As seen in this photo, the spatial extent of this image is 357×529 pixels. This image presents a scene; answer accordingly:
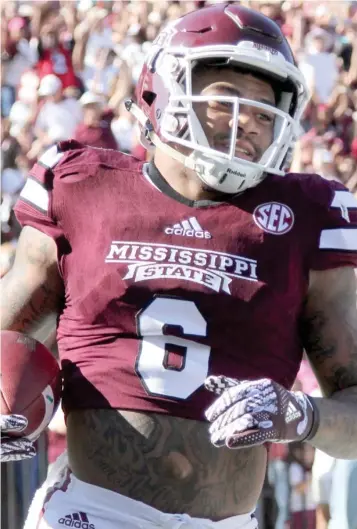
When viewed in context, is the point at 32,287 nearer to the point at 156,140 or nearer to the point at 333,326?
the point at 156,140

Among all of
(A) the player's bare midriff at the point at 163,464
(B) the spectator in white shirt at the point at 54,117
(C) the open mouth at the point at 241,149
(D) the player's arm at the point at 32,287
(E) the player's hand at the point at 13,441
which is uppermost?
(C) the open mouth at the point at 241,149

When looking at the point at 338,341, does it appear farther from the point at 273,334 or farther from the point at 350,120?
the point at 350,120

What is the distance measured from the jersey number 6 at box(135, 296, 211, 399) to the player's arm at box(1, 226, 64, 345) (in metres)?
0.31

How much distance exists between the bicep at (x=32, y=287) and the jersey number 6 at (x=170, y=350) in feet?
1.03

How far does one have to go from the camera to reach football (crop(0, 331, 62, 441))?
9.21 ft

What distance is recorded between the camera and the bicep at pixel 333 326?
9.91 feet

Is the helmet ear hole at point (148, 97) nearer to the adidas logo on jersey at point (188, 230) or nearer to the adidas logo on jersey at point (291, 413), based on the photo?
the adidas logo on jersey at point (188, 230)

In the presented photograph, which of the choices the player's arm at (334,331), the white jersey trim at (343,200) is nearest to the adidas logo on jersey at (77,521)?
the player's arm at (334,331)

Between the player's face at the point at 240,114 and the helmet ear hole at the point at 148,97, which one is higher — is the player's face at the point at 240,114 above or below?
above

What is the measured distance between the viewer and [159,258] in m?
2.90

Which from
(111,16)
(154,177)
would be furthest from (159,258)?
(111,16)

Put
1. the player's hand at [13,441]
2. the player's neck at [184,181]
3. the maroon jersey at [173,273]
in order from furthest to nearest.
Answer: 1. the player's neck at [184,181]
2. the maroon jersey at [173,273]
3. the player's hand at [13,441]

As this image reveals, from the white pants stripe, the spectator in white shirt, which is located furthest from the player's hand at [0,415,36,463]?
the spectator in white shirt

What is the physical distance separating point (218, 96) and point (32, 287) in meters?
0.68
